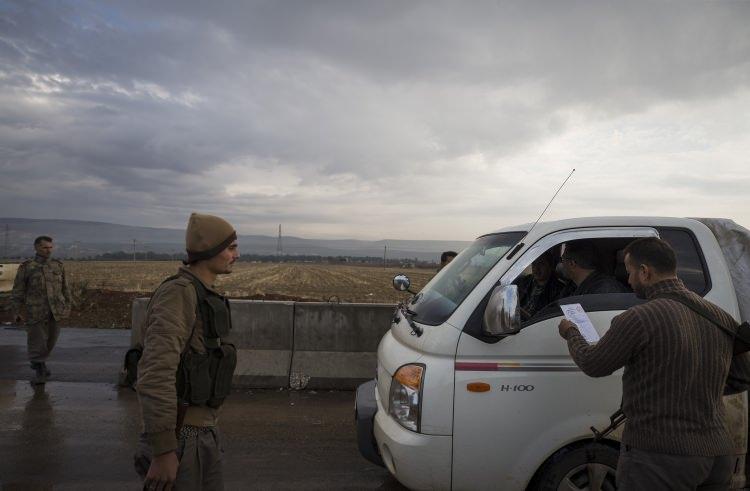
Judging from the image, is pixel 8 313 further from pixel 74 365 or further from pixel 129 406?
pixel 129 406

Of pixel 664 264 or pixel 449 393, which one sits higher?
pixel 664 264

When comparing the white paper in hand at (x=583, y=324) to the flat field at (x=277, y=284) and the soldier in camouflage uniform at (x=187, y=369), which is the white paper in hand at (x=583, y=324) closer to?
the soldier in camouflage uniform at (x=187, y=369)

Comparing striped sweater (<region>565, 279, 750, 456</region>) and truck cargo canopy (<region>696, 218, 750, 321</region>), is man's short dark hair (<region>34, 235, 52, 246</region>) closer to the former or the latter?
striped sweater (<region>565, 279, 750, 456</region>)

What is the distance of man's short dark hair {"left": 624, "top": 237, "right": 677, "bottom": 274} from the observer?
2.49m

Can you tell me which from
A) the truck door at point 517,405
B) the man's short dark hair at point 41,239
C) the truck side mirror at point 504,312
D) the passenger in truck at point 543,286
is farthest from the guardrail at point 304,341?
the truck side mirror at point 504,312

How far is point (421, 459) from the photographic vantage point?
3.03 metres

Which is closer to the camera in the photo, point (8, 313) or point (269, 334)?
point (269, 334)

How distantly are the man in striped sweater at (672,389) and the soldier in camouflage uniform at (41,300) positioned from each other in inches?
288

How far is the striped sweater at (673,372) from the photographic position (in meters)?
2.30

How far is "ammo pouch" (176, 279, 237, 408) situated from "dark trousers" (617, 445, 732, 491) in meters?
1.87

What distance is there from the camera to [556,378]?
3.07 metres

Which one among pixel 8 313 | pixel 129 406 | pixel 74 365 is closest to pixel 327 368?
pixel 129 406

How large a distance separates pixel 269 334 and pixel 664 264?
5.64 meters

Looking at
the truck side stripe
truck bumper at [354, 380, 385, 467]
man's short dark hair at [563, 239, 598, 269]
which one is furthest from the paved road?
man's short dark hair at [563, 239, 598, 269]
